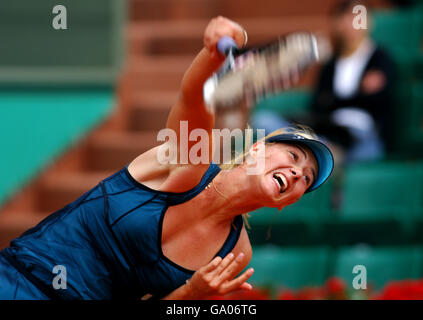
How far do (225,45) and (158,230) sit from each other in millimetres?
313

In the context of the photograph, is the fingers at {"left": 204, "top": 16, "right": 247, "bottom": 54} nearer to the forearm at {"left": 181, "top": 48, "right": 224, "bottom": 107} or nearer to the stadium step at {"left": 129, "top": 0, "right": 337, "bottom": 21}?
the forearm at {"left": 181, "top": 48, "right": 224, "bottom": 107}

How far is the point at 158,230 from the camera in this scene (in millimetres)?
1070

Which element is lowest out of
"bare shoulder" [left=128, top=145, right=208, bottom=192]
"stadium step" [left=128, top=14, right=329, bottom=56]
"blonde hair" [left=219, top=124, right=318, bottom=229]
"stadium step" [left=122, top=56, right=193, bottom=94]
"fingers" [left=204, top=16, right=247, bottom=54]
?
"bare shoulder" [left=128, top=145, right=208, bottom=192]

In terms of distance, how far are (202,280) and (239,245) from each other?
102mm

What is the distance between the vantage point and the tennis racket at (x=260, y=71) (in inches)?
39.2

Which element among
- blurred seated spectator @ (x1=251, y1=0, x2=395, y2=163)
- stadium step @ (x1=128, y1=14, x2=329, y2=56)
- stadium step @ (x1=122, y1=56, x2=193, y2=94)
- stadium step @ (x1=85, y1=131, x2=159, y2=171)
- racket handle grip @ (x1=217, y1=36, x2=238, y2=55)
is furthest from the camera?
stadium step @ (x1=128, y1=14, x2=329, y2=56)

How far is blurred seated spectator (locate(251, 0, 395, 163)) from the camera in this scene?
9.24ft

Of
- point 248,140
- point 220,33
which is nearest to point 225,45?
point 220,33

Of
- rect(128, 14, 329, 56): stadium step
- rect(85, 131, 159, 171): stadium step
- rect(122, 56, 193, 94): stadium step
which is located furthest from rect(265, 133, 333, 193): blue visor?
rect(128, 14, 329, 56): stadium step

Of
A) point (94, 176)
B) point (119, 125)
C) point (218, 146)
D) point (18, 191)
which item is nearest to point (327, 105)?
point (119, 125)

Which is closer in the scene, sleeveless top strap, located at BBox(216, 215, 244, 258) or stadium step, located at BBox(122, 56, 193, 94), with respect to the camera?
sleeveless top strap, located at BBox(216, 215, 244, 258)

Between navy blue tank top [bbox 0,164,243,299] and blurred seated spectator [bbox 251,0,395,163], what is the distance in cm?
177

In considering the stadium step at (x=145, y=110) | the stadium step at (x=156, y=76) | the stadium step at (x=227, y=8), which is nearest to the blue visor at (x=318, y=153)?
the stadium step at (x=145, y=110)
